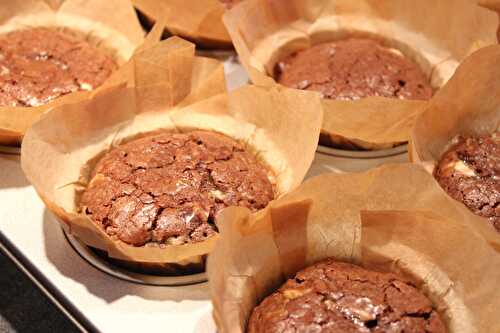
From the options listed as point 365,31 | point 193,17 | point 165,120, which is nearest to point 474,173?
point 365,31

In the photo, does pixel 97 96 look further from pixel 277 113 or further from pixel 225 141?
pixel 277 113

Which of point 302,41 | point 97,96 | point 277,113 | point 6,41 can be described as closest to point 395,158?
point 277,113

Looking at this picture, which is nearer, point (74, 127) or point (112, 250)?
point (112, 250)

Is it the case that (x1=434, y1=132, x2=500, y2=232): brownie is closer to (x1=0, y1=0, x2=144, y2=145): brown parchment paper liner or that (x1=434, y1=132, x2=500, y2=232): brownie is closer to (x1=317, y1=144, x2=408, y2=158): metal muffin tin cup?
(x1=317, y1=144, x2=408, y2=158): metal muffin tin cup

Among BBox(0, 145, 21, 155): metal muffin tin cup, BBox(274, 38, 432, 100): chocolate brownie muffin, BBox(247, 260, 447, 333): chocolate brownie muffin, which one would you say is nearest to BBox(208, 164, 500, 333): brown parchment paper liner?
BBox(247, 260, 447, 333): chocolate brownie muffin

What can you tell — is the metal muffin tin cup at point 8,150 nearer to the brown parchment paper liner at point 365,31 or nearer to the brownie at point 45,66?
the brownie at point 45,66

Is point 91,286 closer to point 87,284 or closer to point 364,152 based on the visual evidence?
point 87,284
